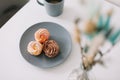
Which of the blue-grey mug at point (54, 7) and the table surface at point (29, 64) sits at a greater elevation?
the blue-grey mug at point (54, 7)

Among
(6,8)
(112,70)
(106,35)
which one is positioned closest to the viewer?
(106,35)


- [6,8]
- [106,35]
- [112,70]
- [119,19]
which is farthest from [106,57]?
[6,8]

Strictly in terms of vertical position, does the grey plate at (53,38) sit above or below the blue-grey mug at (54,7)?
below

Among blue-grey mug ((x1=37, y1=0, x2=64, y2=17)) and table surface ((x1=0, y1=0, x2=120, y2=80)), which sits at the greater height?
blue-grey mug ((x1=37, y1=0, x2=64, y2=17))

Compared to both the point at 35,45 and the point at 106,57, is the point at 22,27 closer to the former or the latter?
the point at 35,45
